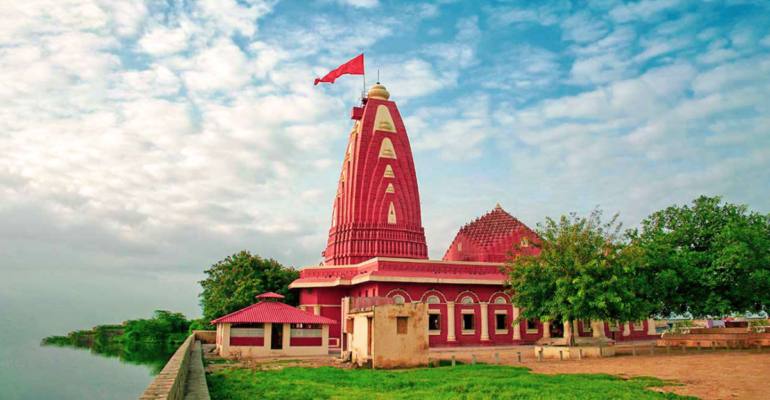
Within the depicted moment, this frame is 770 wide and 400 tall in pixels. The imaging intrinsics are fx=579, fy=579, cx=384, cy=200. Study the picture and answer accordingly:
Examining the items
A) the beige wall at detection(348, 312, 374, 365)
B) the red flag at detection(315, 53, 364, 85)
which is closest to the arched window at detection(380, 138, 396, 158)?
the red flag at detection(315, 53, 364, 85)

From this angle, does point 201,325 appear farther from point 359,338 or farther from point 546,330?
point 359,338

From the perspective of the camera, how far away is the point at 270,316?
28781mm

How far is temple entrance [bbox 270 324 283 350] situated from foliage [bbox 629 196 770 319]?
707 inches

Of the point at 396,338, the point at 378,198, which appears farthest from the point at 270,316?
the point at 378,198

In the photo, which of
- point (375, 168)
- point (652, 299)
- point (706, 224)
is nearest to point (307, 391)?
point (652, 299)

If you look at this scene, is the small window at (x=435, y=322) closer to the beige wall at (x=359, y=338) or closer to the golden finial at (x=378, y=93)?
the beige wall at (x=359, y=338)

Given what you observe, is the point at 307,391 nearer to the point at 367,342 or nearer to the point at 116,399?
A: the point at 367,342

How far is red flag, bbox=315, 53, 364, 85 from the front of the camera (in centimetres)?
4172

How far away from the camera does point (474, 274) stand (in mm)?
34406

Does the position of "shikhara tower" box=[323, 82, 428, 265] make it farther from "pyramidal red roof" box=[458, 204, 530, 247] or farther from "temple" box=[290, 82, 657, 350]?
"pyramidal red roof" box=[458, 204, 530, 247]

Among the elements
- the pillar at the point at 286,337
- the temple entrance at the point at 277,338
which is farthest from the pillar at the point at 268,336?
the pillar at the point at 286,337

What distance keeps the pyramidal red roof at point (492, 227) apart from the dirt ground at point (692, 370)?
11993 millimetres

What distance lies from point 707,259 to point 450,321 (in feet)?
44.4

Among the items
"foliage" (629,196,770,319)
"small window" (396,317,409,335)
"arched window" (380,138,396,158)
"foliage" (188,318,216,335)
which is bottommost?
"foliage" (188,318,216,335)
